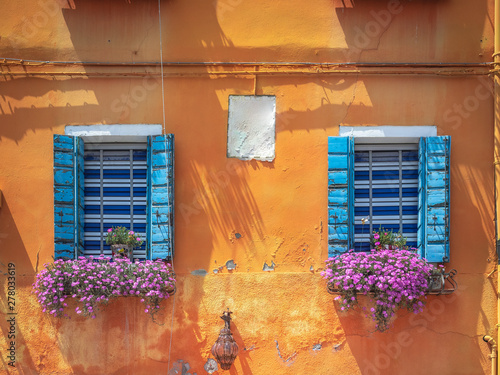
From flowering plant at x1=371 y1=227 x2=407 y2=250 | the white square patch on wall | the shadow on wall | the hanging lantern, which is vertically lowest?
the hanging lantern

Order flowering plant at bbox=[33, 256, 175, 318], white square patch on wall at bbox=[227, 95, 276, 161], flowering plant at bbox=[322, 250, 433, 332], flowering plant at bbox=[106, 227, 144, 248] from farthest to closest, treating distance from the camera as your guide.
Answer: white square patch on wall at bbox=[227, 95, 276, 161] → flowering plant at bbox=[106, 227, 144, 248] → flowering plant at bbox=[33, 256, 175, 318] → flowering plant at bbox=[322, 250, 433, 332]

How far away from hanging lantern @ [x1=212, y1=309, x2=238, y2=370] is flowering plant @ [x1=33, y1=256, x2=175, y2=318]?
0.71m

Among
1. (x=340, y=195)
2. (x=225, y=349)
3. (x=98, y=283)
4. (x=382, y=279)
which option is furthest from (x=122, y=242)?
(x=382, y=279)

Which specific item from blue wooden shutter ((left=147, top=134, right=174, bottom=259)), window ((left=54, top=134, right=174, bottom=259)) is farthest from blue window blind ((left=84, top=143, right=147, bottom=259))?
blue wooden shutter ((left=147, top=134, right=174, bottom=259))

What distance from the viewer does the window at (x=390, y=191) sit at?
7.23m

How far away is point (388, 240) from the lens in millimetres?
7293

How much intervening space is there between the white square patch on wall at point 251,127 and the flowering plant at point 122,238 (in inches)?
52.1

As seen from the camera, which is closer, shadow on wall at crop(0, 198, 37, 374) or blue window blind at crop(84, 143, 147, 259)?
shadow on wall at crop(0, 198, 37, 374)

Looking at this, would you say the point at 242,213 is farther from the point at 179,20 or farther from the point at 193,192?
the point at 179,20

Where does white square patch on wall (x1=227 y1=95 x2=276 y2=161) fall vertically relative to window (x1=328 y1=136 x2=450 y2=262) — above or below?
above

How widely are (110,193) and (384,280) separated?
10.1 feet

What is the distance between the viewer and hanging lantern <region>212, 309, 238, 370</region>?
6961mm

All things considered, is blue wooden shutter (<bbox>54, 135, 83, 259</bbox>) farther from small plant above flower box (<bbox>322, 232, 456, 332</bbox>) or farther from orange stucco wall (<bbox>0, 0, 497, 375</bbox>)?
small plant above flower box (<bbox>322, 232, 456, 332</bbox>)

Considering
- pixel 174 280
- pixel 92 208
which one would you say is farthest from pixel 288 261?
pixel 92 208
